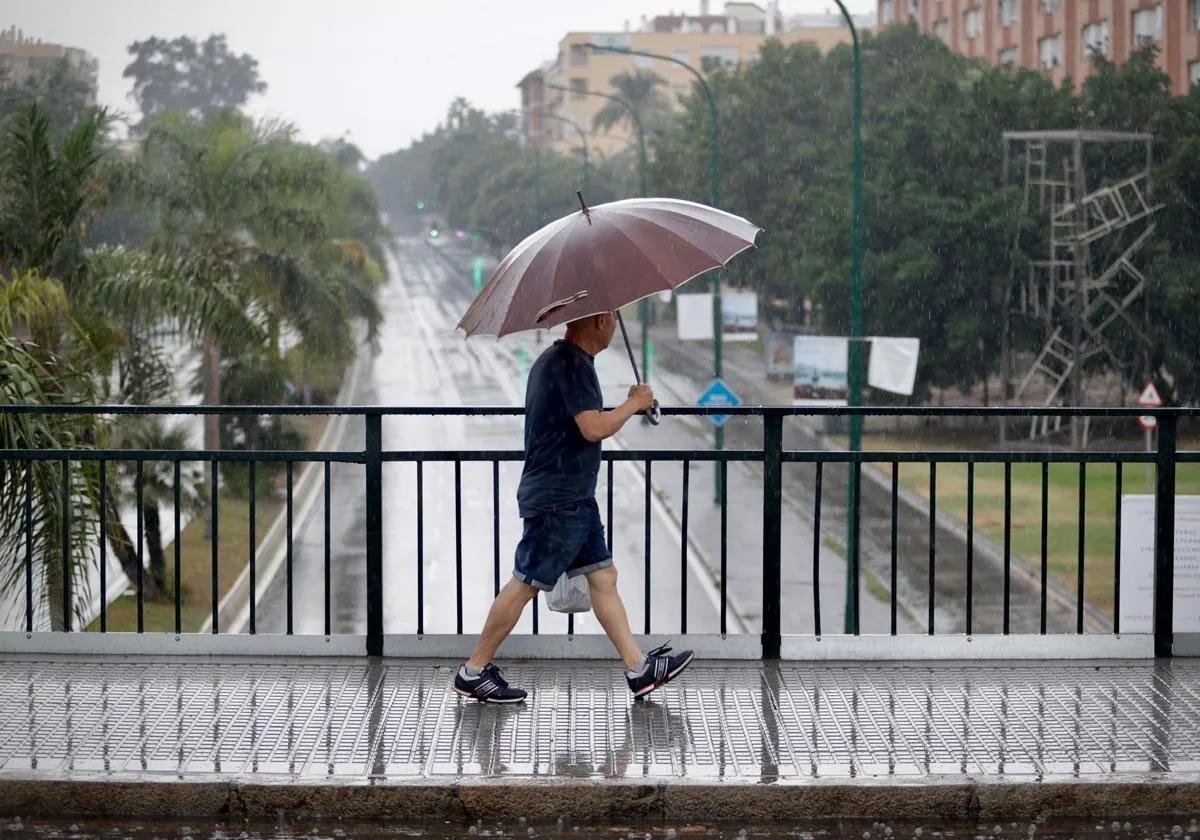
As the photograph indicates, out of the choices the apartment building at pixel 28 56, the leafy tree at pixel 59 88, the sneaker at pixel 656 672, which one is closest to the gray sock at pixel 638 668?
the sneaker at pixel 656 672

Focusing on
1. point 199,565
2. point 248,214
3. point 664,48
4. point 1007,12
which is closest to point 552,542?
point 199,565

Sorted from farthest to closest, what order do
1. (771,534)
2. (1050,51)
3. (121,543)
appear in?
(1050,51)
(121,543)
(771,534)

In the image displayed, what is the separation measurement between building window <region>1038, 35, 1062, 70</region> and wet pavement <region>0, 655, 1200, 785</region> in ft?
198

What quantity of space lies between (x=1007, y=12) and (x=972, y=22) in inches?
180

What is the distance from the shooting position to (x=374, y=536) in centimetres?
750

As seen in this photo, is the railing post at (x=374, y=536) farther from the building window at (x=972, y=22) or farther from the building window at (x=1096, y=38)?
the building window at (x=972, y=22)

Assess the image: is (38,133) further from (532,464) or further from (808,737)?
(808,737)

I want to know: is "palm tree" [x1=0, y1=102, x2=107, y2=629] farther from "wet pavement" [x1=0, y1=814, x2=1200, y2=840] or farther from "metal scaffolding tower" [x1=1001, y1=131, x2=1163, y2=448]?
"metal scaffolding tower" [x1=1001, y1=131, x2=1163, y2=448]

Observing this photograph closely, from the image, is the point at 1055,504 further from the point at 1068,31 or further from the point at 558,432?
the point at 558,432

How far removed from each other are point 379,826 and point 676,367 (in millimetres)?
62293

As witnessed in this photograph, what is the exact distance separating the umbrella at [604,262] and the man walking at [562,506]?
13.2 inches

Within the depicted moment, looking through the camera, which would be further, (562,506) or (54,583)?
(54,583)

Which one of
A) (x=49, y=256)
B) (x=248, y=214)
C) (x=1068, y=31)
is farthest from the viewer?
(x=1068, y=31)

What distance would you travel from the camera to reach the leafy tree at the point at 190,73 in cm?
14638
